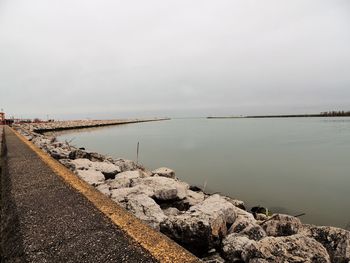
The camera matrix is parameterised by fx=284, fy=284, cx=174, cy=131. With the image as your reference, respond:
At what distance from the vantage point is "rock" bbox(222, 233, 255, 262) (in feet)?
10.0

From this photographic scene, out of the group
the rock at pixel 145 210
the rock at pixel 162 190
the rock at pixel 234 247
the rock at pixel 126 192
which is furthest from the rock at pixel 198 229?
the rock at pixel 162 190

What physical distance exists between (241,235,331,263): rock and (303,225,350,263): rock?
527mm

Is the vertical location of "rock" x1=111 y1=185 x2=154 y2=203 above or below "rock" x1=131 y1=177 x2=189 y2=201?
above

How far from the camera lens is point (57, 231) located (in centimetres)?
260

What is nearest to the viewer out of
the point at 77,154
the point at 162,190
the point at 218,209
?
the point at 218,209

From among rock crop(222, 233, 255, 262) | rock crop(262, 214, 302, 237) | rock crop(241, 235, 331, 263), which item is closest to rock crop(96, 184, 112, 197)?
rock crop(222, 233, 255, 262)

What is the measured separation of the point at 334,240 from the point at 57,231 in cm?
302

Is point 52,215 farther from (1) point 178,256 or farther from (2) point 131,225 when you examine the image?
(1) point 178,256

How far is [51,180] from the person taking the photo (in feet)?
14.6

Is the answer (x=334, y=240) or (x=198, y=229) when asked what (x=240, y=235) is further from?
(x=334, y=240)

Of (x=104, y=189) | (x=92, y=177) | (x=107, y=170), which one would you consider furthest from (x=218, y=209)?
(x=107, y=170)

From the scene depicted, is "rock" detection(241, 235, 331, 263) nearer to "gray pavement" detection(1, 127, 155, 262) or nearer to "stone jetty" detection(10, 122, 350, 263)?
"stone jetty" detection(10, 122, 350, 263)

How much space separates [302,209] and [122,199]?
543 centimetres

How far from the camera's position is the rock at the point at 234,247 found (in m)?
3.06
